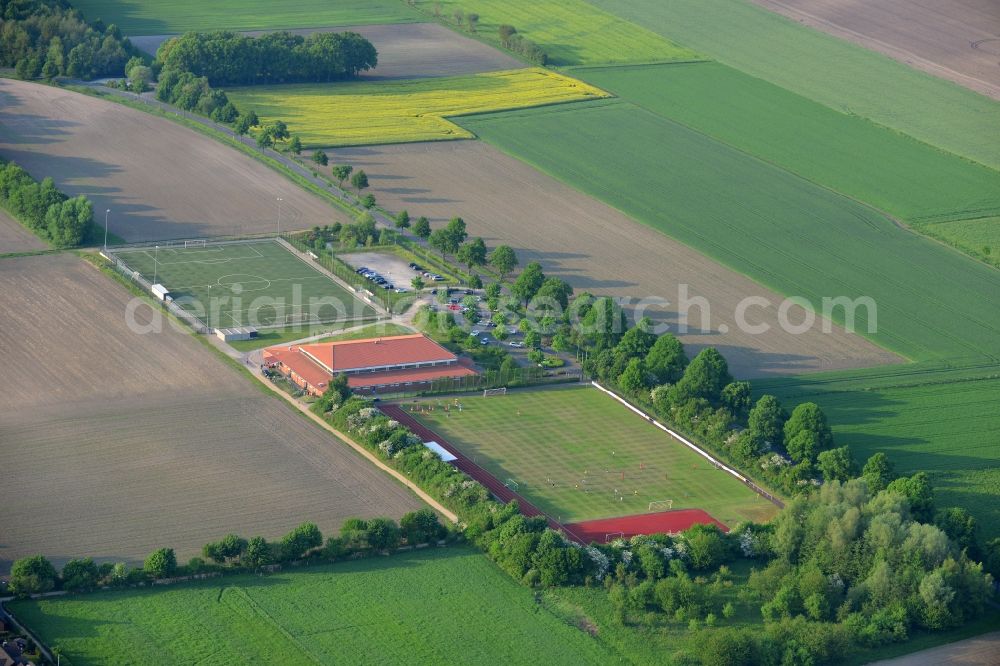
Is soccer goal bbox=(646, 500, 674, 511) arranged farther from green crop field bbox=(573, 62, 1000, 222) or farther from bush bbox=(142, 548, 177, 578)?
green crop field bbox=(573, 62, 1000, 222)

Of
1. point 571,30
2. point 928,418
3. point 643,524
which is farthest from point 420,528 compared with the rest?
point 571,30

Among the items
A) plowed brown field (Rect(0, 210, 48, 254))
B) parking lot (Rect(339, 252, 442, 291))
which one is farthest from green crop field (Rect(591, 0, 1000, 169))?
plowed brown field (Rect(0, 210, 48, 254))

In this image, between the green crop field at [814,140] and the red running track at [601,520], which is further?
the green crop field at [814,140]

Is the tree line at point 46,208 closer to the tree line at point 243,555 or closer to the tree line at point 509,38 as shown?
the tree line at point 243,555

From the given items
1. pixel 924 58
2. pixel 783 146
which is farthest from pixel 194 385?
pixel 924 58

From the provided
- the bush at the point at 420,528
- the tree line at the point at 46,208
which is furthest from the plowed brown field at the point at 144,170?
the bush at the point at 420,528

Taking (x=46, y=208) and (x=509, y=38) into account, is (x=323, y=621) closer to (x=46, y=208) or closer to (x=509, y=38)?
(x=46, y=208)

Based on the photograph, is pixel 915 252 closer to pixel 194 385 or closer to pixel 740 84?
pixel 740 84
